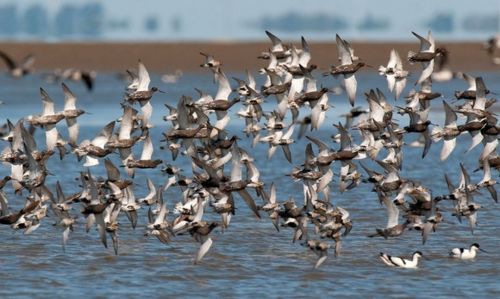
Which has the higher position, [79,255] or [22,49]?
[79,255]

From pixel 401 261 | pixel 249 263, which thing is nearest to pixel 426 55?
pixel 401 261

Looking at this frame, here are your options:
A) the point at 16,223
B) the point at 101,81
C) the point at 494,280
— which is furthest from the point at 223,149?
the point at 101,81

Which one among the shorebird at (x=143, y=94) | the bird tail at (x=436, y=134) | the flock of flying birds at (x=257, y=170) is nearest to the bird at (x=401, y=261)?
the flock of flying birds at (x=257, y=170)

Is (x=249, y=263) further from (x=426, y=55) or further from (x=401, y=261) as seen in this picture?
(x=426, y=55)

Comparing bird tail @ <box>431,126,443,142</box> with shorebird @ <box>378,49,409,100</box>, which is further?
shorebird @ <box>378,49,409,100</box>

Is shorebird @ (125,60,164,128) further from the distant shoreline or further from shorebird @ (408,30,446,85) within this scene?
the distant shoreline

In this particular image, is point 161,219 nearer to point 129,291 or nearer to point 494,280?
point 129,291

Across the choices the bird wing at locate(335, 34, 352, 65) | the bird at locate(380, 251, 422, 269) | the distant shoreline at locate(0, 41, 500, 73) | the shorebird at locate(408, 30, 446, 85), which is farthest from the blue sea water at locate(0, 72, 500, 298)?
the distant shoreline at locate(0, 41, 500, 73)

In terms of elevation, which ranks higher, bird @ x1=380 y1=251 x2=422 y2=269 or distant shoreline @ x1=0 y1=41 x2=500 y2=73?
bird @ x1=380 y1=251 x2=422 y2=269

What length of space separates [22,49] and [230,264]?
268 ft

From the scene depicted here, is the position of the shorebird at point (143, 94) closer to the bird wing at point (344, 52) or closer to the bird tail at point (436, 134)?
the bird wing at point (344, 52)

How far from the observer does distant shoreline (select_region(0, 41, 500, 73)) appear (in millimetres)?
86000

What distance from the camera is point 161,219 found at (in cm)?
2042

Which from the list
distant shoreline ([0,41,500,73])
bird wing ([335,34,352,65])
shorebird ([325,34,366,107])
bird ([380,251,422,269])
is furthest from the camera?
distant shoreline ([0,41,500,73])
